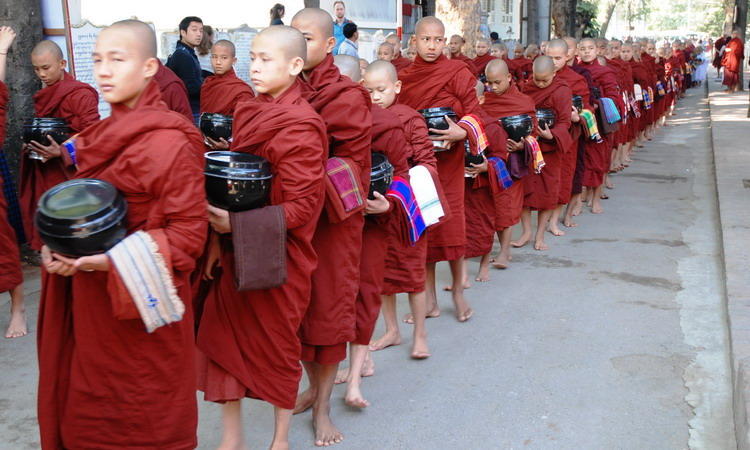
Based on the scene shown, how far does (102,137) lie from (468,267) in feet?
14.6

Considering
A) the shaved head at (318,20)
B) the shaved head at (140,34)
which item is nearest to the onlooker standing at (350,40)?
the shaved head at (318,20)

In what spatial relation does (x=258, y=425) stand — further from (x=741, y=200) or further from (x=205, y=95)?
(x=741, y=200)

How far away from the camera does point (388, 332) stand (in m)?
4.78

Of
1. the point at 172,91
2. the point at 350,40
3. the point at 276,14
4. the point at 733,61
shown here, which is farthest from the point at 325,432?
the point at 733,61

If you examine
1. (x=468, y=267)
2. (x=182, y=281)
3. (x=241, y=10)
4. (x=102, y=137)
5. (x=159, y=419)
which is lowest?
(x=468, y=267)

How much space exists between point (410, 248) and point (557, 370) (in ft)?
3.38

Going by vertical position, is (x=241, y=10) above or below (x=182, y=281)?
above

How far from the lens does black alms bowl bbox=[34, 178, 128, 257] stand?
2.40m

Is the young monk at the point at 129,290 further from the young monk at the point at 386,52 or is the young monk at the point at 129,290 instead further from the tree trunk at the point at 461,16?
the tree trunk at the point at 461,16

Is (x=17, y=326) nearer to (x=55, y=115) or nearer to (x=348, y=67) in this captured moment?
(x=55, y=115)

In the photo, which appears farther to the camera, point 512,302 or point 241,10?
point 241,10

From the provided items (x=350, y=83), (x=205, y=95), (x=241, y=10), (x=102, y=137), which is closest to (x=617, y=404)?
(x=350, y=83)

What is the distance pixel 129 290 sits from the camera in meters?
2.45

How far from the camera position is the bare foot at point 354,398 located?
383 cm
